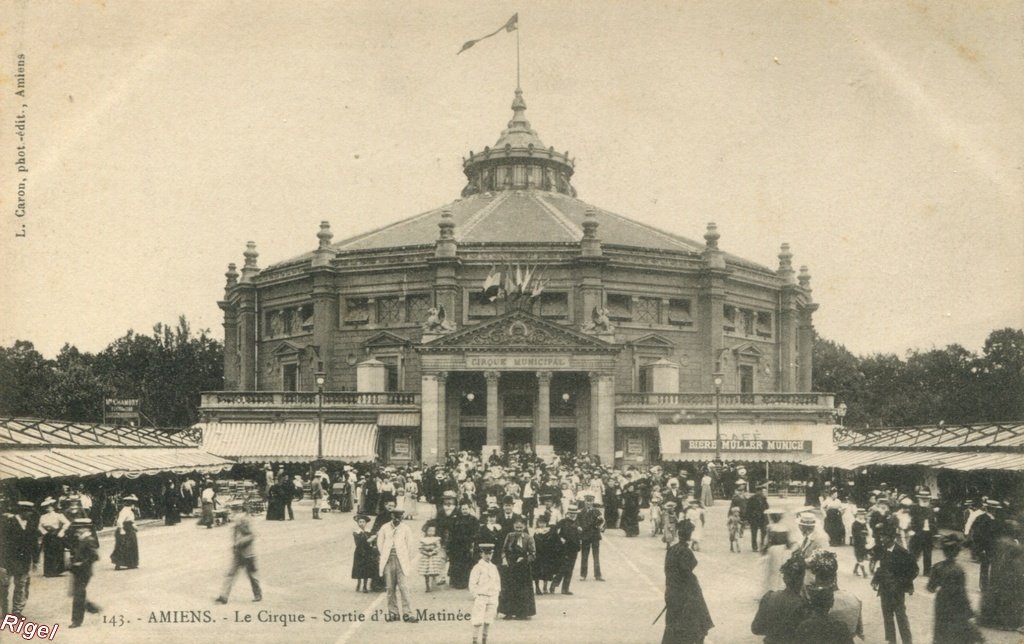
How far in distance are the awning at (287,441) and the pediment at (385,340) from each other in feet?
24.0

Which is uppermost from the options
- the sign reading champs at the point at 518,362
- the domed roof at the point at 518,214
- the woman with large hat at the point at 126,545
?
the domed roof at the point at 518,214

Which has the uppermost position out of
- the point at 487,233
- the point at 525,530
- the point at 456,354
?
the point at 487,233

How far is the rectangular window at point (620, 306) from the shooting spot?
61031mm

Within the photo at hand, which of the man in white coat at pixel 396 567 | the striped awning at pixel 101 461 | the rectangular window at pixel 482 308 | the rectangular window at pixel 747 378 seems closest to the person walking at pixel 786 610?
the man in white coat at pixel 396 567

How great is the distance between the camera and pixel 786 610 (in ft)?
34.3

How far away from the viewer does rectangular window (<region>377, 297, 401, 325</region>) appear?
6209 centimetres

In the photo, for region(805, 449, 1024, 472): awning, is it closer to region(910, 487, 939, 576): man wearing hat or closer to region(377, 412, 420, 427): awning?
region(910, 487, 939, 576): man wearing hat

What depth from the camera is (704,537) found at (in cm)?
3100

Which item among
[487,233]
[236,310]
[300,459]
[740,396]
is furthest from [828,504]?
[236,310]

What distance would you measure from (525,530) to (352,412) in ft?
129

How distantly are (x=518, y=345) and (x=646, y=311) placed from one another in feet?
38.9

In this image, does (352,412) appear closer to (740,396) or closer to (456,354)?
(456,354)

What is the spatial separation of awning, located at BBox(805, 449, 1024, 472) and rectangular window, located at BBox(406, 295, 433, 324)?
2601 cm

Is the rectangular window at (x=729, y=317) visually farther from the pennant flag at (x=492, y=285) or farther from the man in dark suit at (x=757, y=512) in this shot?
the man in dark suit at (x=757, y=512)
